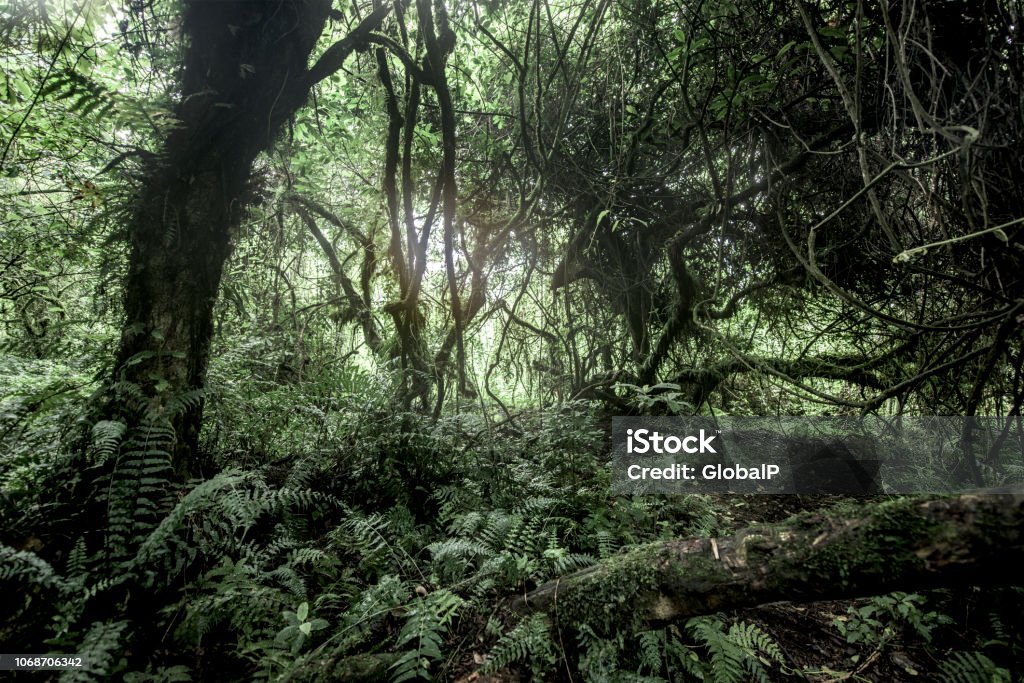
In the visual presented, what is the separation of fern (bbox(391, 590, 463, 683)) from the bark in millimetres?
1649

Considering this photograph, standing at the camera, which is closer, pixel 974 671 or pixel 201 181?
pixel 974 671

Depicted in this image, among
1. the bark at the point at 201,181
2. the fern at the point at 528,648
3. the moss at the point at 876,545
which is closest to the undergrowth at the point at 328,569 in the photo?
the fern at the point at 528,648

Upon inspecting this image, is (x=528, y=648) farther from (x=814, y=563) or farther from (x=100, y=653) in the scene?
(x=100, y=653)

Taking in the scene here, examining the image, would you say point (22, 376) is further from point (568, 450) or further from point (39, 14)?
point (568, 450)

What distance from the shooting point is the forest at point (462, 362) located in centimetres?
168

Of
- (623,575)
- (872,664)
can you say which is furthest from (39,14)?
(872,664)

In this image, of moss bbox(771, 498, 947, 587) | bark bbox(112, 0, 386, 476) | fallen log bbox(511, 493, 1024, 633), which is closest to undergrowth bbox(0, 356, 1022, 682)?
fallen log bbox(511, 493, 1024, 633)

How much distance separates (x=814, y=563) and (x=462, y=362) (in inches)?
86.9

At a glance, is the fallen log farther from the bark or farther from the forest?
the bark

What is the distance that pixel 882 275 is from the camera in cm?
388

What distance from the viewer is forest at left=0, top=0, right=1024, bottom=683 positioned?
66.1 inches

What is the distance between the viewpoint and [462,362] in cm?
306

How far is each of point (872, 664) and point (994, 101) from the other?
3.05 m

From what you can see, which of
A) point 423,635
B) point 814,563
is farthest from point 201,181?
point 814,563
